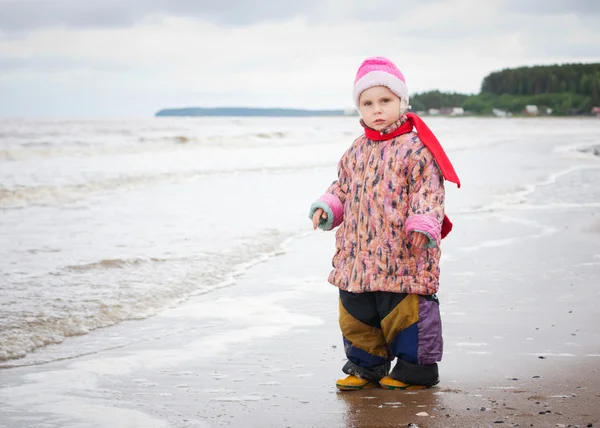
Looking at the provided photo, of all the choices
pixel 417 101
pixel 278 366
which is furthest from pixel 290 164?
pixel 417 101

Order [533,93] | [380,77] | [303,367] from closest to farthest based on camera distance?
[380,77], [303,367], [533,93]

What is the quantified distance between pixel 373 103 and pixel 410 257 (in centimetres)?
74

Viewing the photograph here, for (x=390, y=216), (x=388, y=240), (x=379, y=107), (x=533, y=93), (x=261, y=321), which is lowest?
(x=261, y=321)

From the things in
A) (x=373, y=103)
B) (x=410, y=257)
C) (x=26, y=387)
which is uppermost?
(x=373, y=103)

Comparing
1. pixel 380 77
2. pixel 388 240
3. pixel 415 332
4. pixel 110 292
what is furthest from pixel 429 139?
pixel 110 292

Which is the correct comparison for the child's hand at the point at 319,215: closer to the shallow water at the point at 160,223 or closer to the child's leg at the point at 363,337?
the child's leg at the point at 363,337

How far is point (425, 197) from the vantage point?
3441 millimetres

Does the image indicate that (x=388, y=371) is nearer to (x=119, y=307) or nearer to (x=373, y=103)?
(x=373, y=103)

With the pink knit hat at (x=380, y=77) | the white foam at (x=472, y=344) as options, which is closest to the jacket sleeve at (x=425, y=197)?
the pink knit hat at (x=380, y=77)

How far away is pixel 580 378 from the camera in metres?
3.57

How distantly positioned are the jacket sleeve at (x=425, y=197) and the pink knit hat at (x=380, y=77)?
1.07ft

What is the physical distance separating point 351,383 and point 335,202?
0.83 m

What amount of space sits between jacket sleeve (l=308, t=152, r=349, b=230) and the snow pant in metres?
0.33

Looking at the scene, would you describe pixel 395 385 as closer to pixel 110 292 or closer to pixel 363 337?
pixel 363 337
